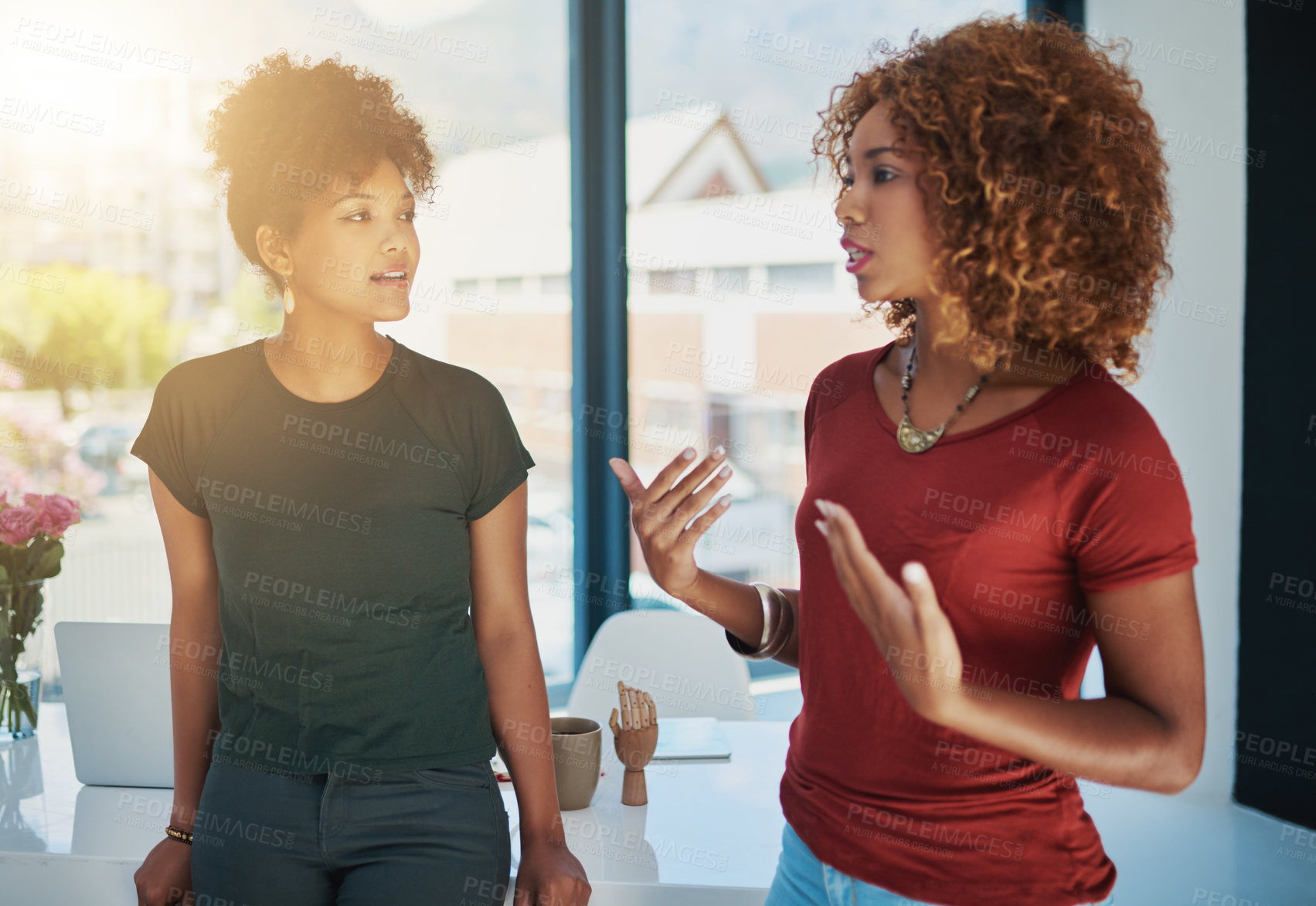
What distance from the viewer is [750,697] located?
8.13ft

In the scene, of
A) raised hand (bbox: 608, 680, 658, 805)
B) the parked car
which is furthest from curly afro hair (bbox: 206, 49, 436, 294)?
the parked car

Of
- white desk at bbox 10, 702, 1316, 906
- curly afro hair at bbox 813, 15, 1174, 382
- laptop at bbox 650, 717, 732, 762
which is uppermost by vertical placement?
curly afro hair at bbox 813, 15, 1174, 382

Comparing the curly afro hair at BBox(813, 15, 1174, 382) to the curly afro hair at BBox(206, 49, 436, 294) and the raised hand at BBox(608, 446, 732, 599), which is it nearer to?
the raised hand at BBox(608, 446, 732, 599)

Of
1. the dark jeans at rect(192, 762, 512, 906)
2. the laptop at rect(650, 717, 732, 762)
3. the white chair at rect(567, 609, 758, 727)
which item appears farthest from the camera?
the white chair at rect(567, 609, 758, 727)

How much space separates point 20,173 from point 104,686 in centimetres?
176

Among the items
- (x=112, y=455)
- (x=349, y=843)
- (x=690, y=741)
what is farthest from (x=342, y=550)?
(x=112, y=455)

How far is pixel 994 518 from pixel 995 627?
12 cm

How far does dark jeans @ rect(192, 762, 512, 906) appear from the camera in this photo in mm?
1207

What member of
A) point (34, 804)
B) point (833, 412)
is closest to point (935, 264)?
point (833, 412)

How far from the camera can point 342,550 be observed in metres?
1.30

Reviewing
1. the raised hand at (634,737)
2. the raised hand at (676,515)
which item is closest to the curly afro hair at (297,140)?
the raised hand at (676,515)

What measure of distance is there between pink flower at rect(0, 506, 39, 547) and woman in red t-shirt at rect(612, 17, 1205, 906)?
1609mm

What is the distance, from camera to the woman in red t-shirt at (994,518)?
0.92m

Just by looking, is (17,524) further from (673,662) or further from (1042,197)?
(1042,197)
